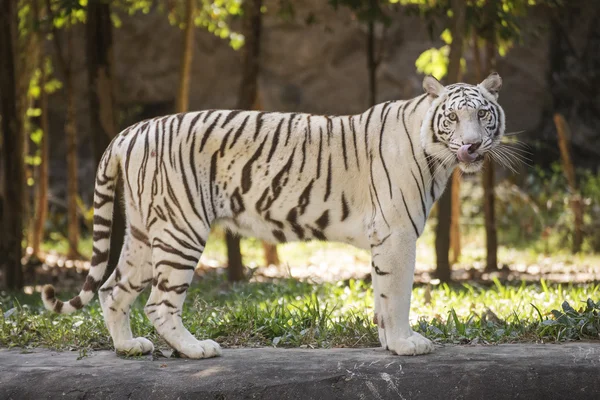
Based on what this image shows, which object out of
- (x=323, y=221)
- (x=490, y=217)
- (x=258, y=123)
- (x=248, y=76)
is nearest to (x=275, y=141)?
(x=258, y=123)

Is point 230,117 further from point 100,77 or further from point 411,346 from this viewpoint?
point 100,77

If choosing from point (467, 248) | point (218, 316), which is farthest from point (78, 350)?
point (467, 248)

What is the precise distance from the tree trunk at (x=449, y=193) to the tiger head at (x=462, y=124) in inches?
121

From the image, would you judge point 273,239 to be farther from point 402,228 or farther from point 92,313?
point 92,313

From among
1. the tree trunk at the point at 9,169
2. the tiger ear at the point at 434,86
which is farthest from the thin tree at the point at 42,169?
the tiger ear at the point at 434,86

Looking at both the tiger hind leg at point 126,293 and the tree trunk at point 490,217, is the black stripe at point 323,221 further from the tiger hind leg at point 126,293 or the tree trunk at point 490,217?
the tree trunk at point 490,217

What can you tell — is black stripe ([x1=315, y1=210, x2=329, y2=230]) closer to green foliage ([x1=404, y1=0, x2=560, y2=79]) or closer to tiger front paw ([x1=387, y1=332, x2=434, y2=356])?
tiger front paw ([x1=387, y1=332, x2=434, y2=356])

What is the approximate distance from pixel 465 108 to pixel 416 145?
0.38m

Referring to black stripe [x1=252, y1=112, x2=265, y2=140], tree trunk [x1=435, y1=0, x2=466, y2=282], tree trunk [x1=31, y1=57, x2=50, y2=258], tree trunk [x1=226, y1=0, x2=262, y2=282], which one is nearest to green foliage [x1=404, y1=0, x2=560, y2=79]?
tree trunk [x1=435, y1=0, x2=466, y2=282]

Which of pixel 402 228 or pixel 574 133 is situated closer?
pixel 402 228

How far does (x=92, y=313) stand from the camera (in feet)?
21.3

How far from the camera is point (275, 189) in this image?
4.96m

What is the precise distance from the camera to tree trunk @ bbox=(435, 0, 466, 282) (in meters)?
8.00

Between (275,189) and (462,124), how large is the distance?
118 cm
